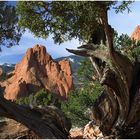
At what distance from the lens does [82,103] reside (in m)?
39.3

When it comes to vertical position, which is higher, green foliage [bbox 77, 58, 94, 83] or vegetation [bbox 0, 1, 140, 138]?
green foliage [bbox 77, 58, 94, 83]

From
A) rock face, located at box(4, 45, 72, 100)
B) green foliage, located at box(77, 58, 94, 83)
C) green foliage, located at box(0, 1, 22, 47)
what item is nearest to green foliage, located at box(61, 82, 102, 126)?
green foliage, located at box(77, 58, 94, 83)

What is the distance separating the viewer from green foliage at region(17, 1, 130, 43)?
54.7 feet

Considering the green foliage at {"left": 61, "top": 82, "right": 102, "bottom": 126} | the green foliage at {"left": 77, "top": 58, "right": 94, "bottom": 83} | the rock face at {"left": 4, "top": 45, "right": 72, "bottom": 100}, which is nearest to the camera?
the green foliage at {"left": 61, "top": 82, "right": 102, "bottom": 126}

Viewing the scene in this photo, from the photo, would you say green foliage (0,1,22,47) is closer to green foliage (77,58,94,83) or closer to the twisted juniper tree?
the twisted juniper tree

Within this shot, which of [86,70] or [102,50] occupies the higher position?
[86,70]

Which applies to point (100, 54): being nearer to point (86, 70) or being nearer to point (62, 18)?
point (62, 18)

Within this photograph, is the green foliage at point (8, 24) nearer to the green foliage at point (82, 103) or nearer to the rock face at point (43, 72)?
the green foliage at point (82, 103)

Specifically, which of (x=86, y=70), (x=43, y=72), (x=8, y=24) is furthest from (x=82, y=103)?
(x=43, y=72)

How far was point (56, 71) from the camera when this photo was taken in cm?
9838

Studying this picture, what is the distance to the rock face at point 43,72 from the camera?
95.6 m

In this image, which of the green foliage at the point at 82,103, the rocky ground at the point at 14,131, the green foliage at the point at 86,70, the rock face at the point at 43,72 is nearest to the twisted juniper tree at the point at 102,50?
the rocky ground at the point at 14,131

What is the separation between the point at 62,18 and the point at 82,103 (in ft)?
71.7

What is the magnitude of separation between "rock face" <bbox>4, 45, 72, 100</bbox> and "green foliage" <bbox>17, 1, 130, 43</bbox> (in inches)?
2916
